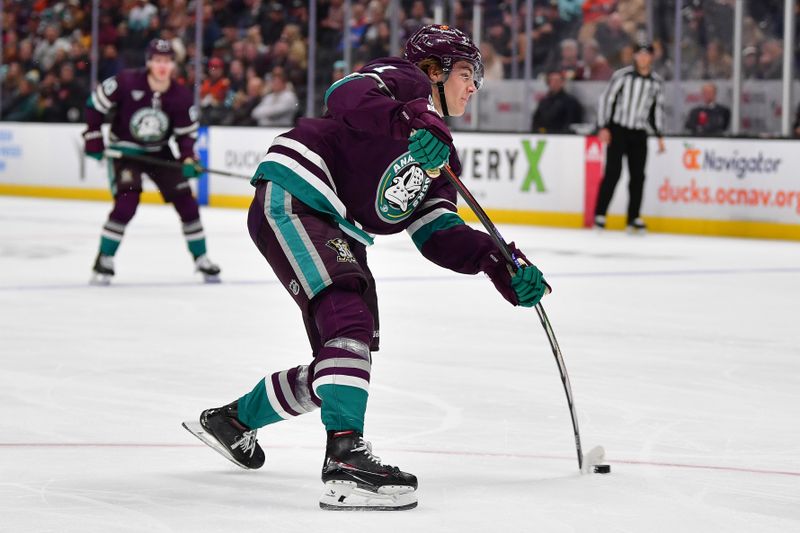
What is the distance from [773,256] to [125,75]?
166 inches

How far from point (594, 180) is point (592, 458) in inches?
338

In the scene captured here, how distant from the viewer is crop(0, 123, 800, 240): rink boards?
10.9 m

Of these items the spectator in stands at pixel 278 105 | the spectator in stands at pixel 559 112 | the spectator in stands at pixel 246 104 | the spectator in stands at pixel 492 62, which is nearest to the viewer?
the spectator in stands at pixel 559 112

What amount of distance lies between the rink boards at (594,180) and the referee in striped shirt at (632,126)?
33cm

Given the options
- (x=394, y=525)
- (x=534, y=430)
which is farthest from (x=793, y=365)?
(x=394, y=525)

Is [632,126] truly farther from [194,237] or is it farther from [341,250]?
[341,250]

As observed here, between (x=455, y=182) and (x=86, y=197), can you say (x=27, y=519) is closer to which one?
(x=455, y=182)

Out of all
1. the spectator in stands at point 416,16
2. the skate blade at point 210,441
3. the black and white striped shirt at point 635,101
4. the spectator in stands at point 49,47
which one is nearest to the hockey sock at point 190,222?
the black and white striped shirt at point 635,101

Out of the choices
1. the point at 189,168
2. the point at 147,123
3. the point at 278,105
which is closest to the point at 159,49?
the point at 147,123

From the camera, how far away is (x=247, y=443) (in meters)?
3.36

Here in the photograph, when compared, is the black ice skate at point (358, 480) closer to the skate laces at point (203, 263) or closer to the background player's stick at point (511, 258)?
the background player's stick at point (511, 258)

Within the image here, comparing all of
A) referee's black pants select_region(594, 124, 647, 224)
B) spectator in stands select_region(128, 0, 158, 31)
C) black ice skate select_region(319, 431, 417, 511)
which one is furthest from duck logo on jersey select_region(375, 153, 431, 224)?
spectator in stands select_region(128, 0, 158, 31)

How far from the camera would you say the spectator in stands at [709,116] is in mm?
11266

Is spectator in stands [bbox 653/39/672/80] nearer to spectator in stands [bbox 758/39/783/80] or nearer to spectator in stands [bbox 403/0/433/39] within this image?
spectator in stands [bbox 758/39/783/80]
